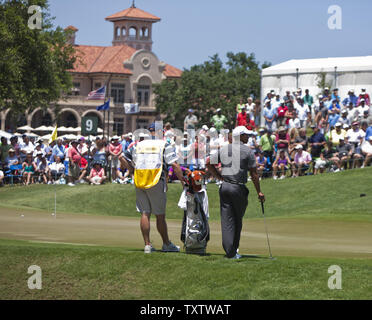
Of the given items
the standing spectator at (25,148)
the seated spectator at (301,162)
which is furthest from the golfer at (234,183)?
the standing spectator at (25,148)

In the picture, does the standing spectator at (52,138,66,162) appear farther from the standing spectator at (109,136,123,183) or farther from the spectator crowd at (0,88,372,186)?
the standing spectator at (109,136,123,183)

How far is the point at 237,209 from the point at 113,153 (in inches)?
652

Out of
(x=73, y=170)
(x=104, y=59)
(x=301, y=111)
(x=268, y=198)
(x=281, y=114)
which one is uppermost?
(x=104, y=59)

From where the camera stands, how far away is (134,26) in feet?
432

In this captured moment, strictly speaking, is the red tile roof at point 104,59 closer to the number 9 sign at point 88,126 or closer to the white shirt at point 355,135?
the number 9 sign at point 88,126

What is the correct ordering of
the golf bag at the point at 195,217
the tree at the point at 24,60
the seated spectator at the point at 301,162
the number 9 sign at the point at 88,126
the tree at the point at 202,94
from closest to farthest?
the golf bag at the point at 195,217 < the seated spectator at the point at 301,162 < the number 9 sign at the point at 88,126 < the tree at the point at 24,60 < the tree at the point at 202,94

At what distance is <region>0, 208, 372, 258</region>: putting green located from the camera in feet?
49.0

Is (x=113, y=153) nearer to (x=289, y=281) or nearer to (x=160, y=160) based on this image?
(x=160, y=160)

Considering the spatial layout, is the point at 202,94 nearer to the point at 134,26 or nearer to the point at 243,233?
the point at 134,26

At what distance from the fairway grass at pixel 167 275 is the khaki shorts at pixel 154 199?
0.76 meters

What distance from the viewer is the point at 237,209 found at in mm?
13133

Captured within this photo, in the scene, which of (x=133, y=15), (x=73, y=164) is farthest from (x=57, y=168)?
(x=133, y=15)

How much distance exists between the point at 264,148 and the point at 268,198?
295 centimetres

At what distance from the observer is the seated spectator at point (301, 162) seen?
1122 inches
